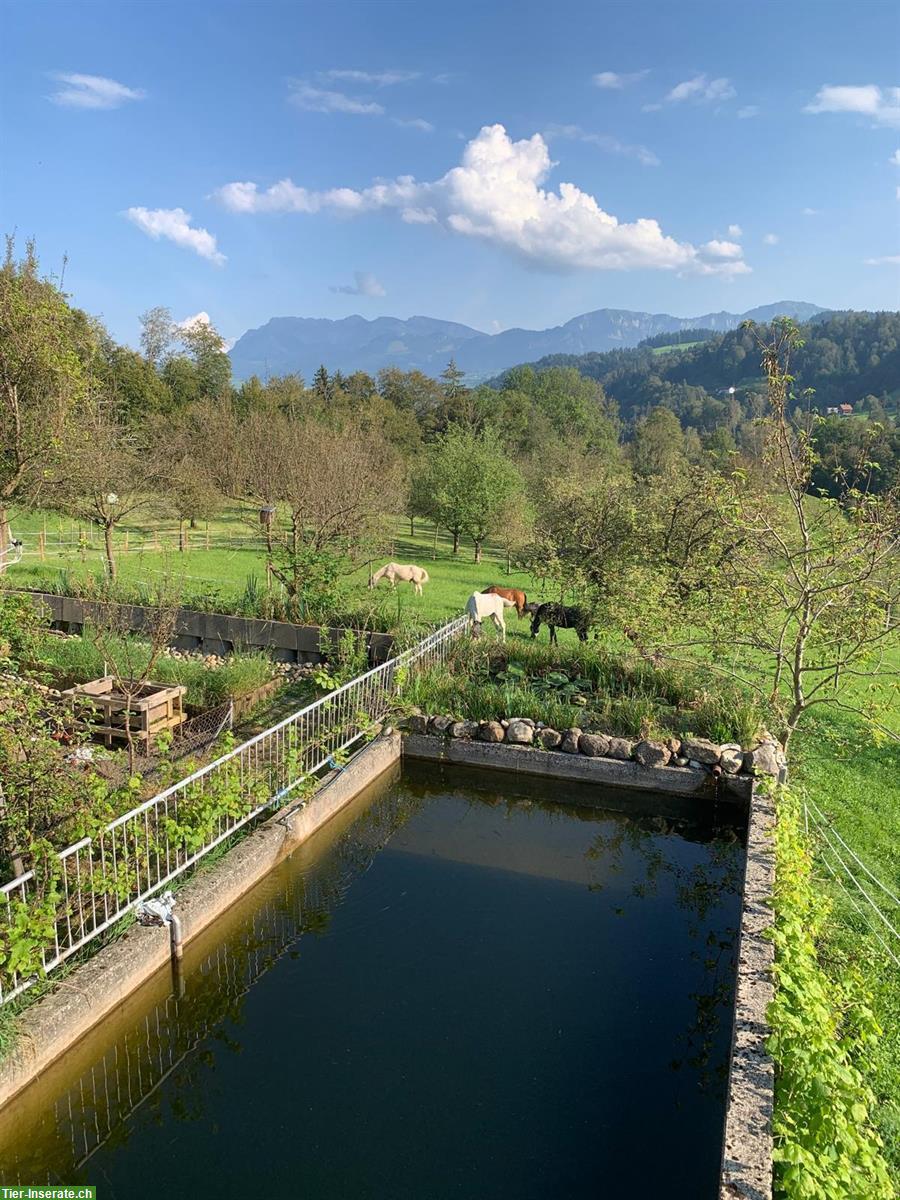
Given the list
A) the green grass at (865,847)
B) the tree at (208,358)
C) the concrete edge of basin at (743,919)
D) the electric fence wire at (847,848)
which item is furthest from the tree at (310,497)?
the tree at (208,358)

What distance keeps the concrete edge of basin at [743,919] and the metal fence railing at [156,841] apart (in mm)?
1420

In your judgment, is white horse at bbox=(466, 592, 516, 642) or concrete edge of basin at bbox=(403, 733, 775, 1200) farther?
white horse at bbox=(466, 592, 516, 642)

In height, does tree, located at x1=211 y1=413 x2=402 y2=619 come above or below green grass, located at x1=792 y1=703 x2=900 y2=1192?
above

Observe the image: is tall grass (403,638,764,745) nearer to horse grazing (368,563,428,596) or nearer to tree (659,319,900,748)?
tree (659,319,900,748)

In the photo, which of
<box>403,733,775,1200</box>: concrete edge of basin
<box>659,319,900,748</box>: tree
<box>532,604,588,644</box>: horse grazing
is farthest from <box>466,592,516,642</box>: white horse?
<box>659,319,900,748</box>: tree

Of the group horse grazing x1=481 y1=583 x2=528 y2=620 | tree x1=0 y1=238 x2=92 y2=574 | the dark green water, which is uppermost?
tree x1=0 y1=238 x2=92 y2=574

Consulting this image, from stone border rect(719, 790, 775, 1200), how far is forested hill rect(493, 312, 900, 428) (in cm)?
6434

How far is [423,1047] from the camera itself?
212 inches

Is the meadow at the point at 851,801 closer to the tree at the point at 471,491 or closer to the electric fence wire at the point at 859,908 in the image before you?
the electric fence wire at the point at 859,908

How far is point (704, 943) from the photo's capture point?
6.72m

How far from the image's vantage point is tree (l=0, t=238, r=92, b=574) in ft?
40.7

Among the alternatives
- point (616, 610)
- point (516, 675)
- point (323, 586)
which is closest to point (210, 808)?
point (516, 675)

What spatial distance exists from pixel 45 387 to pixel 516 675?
9397 mm

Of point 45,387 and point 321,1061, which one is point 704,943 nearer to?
point 321,1061
